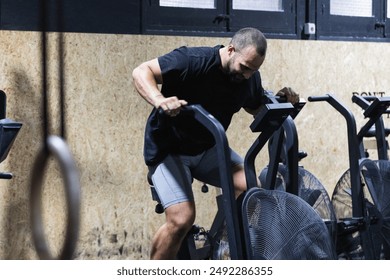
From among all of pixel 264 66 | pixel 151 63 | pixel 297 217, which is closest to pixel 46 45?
pixel 151 63

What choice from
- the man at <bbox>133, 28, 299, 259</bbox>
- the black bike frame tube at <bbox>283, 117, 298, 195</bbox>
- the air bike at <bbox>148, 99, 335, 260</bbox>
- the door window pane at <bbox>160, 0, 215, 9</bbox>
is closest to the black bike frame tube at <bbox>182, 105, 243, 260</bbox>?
the air bike at <bbox>148, 99, 335, 260</bbox>

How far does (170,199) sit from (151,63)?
61 cm

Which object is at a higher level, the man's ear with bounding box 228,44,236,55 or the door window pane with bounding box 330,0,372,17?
the door window pane with bounding box 330,0,372,17

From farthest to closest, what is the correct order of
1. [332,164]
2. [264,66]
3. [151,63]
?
[332,164] → [264,66] → [151,63]

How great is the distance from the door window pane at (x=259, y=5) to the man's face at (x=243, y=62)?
1.61 meters

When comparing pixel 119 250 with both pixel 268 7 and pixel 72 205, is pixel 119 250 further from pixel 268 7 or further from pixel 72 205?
pixel 268 7

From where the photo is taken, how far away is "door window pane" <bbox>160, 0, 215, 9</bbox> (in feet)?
17.4

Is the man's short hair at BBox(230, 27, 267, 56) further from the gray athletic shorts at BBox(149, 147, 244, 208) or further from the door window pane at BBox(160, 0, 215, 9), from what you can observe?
the door window pane at BBox(160, 0, 215, 9)

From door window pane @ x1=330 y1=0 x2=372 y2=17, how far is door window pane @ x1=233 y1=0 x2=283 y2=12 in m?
0.47

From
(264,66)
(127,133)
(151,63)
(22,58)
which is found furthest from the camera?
(264,66)

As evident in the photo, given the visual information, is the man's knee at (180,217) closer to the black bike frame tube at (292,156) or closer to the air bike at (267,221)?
the air bike at (267,221)

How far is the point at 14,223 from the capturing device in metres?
4.84

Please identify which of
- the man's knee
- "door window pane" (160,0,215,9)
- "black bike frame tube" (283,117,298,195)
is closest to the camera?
the man's knee

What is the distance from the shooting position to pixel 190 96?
163 inches
